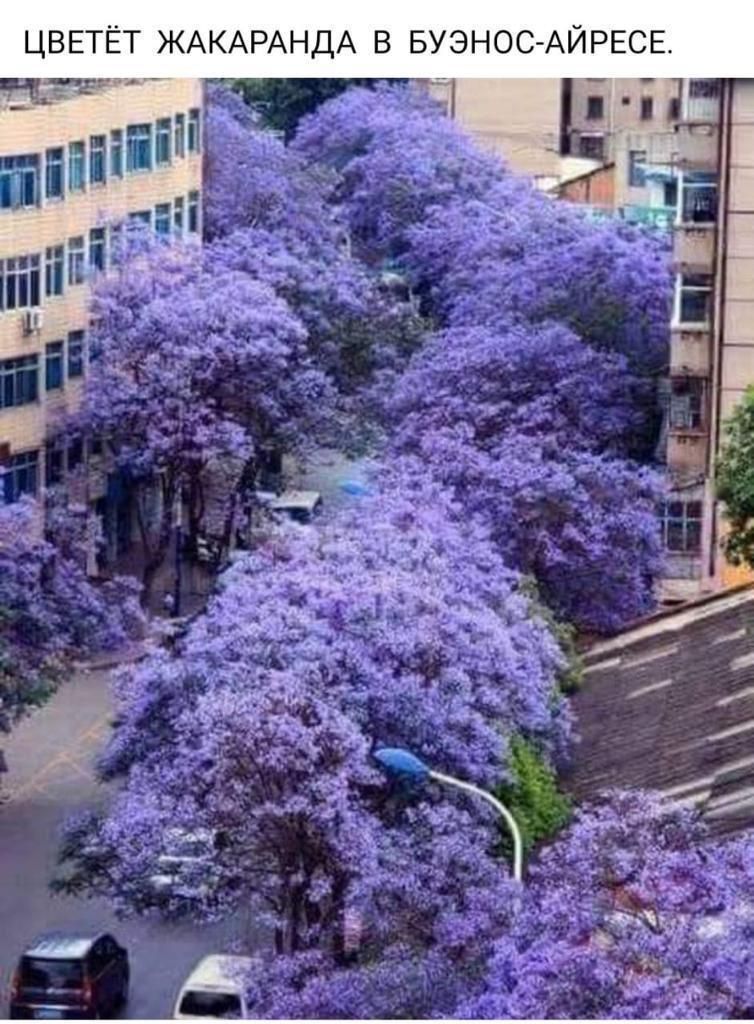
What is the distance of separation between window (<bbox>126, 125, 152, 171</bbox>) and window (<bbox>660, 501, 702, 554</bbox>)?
8.62m

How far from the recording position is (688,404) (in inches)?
1372

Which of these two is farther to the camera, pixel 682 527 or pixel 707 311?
pixel 707 311

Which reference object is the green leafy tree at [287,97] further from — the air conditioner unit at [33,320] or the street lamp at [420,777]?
the street lamp at [420,777]

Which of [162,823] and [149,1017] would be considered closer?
[162,823]

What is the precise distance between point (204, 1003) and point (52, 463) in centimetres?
1657

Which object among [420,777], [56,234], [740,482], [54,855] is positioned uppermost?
[56,234]

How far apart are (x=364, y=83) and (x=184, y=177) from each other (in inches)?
1234

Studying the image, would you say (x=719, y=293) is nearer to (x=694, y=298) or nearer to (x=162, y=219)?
(x=694, y=298)

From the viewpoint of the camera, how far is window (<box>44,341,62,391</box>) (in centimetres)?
3619

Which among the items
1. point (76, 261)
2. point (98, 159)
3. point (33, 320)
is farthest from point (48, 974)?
point (98, 159)
